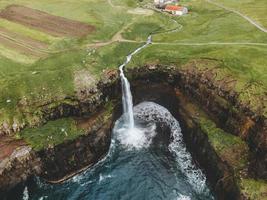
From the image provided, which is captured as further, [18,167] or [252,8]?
[252,8]

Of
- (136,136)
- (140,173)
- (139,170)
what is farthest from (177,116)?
(140,173)

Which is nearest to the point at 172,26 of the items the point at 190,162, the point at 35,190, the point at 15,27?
the point at 15,27

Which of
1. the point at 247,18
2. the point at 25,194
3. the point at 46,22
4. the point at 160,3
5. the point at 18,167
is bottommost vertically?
the point at 25,194

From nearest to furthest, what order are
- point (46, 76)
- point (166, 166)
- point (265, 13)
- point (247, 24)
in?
point (166, 166) → point (46, 76) → point (247, 24) → point (265, 13)

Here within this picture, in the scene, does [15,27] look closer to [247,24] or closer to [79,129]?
[79,129]

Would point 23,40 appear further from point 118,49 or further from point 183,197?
point 183,197

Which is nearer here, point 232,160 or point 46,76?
point 232,160

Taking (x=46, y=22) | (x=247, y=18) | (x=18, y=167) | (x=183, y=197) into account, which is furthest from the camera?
(x=247, y=18)
